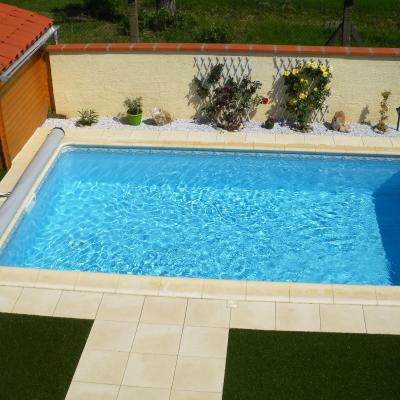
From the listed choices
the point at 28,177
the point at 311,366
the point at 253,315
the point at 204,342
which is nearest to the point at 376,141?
the point at 253,315

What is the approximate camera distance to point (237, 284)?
10148 mm

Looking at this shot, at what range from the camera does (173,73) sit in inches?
601

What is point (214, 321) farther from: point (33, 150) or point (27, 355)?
point (33, 150)

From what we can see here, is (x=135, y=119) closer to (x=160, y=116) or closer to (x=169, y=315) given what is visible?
(x=160, y=116)

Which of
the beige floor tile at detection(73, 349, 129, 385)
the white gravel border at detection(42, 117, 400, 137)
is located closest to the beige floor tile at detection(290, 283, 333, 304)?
the beige floor tile at detection(73, 349, 129, 385)

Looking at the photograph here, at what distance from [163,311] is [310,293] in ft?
7.33

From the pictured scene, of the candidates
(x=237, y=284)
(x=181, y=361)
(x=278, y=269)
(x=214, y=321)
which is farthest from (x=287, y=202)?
(x=181, y=361)

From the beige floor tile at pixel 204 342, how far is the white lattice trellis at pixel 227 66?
7508 mm

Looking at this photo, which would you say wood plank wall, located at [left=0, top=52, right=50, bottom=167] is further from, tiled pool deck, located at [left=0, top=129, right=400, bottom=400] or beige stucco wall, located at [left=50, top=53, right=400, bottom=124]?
tiled pool deck, located at [left=0, top=129, right=400, bottom=400]

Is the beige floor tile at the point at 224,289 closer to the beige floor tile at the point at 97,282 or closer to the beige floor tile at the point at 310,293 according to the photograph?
the beige floor tile at the point at 310,293

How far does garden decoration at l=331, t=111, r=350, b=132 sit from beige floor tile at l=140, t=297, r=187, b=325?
6.95 m

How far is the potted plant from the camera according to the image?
1529 cm

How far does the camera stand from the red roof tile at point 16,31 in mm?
13258

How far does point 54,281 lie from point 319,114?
792 centimetres
